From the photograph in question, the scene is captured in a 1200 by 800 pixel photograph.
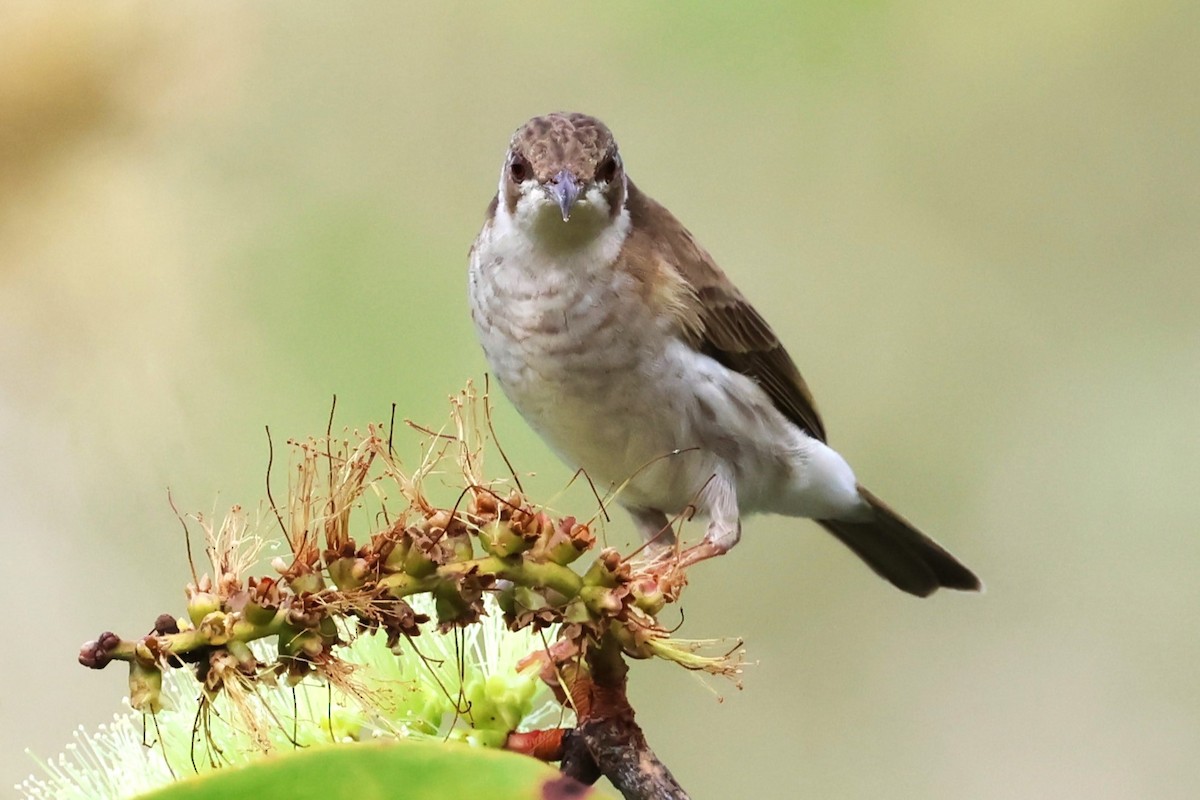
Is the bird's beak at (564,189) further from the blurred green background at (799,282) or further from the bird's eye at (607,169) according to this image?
the blurred green background at (799,282)

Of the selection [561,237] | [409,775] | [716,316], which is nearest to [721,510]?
[716,316]

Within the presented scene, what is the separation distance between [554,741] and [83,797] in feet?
1.01

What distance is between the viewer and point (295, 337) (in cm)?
266

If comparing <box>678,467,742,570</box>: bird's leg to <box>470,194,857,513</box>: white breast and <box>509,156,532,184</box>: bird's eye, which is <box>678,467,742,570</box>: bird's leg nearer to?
<box>470,194,857,513</box>: white breast

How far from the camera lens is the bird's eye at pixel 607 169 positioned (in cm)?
150

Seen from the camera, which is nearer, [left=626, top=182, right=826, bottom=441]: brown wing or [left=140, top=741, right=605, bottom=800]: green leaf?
[left=140, top=741, right=605, bottom=800]: green leaf

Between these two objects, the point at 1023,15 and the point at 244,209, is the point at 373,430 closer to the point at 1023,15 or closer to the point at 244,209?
the point at 244,209

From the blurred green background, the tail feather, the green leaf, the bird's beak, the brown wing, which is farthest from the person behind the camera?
the blurred green background

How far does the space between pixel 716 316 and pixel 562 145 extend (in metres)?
0.37

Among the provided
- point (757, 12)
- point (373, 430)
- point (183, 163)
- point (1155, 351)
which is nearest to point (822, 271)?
point (757, 12)

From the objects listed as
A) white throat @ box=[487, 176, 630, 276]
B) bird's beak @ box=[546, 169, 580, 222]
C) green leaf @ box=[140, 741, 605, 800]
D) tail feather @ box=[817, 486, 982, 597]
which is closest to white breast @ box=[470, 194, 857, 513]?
white throat @ box=[487, 176, 630, 276]

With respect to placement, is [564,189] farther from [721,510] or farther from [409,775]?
[409,775]

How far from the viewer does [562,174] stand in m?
1.46

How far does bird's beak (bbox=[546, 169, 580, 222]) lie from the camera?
1442mm
